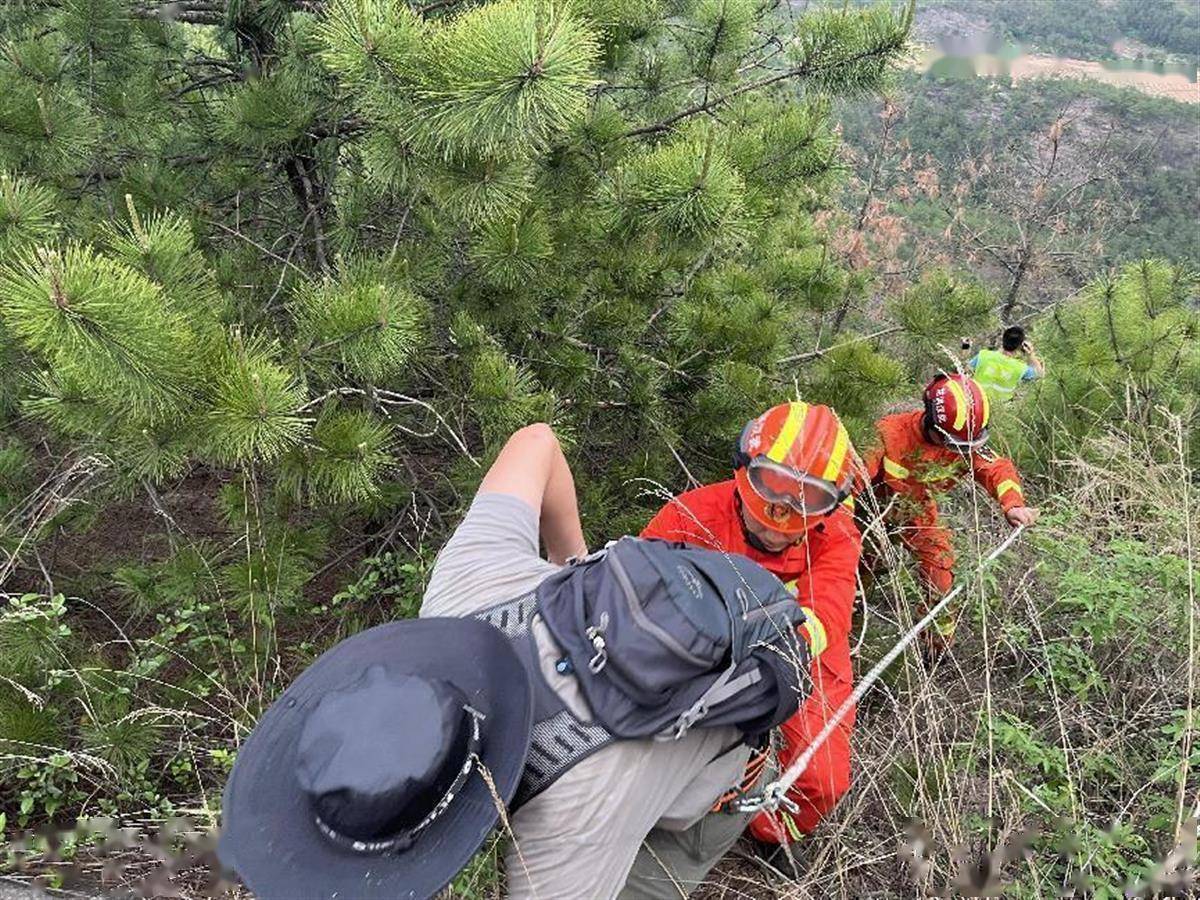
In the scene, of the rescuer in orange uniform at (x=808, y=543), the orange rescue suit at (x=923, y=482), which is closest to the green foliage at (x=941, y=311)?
the orange rescue suit at (x=923, y=482)

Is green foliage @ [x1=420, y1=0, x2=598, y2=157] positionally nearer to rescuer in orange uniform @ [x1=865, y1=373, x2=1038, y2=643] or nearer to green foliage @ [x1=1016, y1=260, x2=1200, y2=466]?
rescuer in orange uniform @ [x1=865, y1=373, x2=1038, y2=643]

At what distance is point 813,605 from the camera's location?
6.10 feet

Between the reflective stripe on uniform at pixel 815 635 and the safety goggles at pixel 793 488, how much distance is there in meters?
0.24

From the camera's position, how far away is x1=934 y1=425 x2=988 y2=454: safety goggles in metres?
2.63

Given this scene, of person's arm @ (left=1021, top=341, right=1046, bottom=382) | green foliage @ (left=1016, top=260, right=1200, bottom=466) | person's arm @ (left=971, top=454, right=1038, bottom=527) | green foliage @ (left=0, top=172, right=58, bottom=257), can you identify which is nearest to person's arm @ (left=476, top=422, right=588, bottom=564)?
green foliage @ (left=0, top=172, right=58, bottom=257)

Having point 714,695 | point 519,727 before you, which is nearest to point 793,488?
point 714,695

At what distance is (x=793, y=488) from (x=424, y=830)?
3.67 feet

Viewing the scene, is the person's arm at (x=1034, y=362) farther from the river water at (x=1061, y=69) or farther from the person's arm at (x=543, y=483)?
the person's arm at (x=543, y=483)

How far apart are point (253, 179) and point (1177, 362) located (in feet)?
15.3

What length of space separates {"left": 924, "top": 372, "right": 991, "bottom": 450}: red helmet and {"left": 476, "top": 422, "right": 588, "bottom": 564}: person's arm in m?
1.54

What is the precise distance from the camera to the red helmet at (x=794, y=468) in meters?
1.75

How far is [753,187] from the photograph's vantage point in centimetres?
249

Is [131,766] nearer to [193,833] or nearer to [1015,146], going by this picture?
[193,833]

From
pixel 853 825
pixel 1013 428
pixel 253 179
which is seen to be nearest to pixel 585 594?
pixel 853 825
